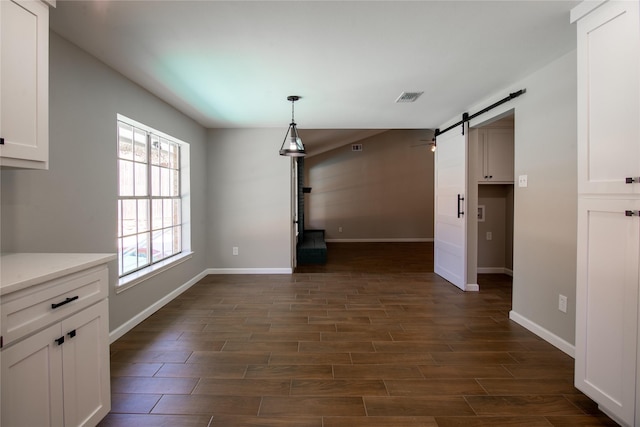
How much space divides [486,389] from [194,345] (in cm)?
221

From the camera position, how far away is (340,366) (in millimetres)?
2240

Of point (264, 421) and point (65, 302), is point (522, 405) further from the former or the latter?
point (65, 302)

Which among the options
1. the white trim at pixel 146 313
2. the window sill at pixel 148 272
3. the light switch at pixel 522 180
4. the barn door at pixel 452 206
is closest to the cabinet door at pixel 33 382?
the white trim at pixel 146 313

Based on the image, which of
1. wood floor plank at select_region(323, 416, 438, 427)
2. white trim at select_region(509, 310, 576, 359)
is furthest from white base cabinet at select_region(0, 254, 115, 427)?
white trim at select_region(509, 310, 576, 359)

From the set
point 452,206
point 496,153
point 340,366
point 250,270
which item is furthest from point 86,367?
point 496,153

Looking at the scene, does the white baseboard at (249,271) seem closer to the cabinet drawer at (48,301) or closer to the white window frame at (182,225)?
the white window frame at (182,225)

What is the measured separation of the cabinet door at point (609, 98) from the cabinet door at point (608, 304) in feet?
0.52

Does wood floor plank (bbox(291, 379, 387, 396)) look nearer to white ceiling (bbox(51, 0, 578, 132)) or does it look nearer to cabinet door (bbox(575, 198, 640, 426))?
cabinet door (bbox(575, 198, 640, 426))

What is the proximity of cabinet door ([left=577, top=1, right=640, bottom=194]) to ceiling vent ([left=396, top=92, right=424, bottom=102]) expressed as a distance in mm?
1617

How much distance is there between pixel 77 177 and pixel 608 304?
3.48 m

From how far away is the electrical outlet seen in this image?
2461 mm

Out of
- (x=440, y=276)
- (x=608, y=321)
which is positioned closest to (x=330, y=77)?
(x=608, y=321)

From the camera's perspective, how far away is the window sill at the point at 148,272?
2.80 m

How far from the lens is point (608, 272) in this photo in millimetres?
1629
